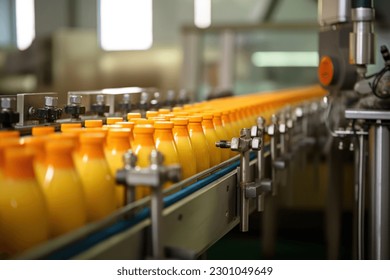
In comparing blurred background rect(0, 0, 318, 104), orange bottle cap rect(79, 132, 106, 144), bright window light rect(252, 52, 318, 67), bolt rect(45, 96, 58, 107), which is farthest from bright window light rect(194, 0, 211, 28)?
orange bottle cap rect(79, 132, 106, 144)

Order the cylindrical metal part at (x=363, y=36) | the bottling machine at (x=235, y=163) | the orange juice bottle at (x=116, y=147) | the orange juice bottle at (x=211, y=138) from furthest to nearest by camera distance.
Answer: the cylindrical metal part at (x=363, y=36) → the orange juice bottle at (x=211, y=138) → the orange juice bottle at (x=116, y=147) → the bottling machine at (x=235, y=163)

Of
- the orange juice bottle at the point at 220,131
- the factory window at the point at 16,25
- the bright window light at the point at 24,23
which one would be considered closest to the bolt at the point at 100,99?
the orange juice bottle at the point at 220,131

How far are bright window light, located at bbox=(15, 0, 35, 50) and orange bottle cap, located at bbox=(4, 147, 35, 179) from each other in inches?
185

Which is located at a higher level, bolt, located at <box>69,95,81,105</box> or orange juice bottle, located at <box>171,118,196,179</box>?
bolt, located at <box>69,95,81,105</box>

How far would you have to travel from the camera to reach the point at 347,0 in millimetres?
2184

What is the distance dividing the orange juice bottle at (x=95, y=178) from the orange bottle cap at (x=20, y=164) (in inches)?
4.8

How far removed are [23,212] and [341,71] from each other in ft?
5.11

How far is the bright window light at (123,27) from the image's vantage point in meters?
6.50

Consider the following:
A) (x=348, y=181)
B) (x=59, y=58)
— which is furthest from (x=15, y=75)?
(x=348, y=181)

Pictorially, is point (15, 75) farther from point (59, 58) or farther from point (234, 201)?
point (234, 201)

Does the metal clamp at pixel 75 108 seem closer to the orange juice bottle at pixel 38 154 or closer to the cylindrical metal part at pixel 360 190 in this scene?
the orange juice bottle at pixel 38 154

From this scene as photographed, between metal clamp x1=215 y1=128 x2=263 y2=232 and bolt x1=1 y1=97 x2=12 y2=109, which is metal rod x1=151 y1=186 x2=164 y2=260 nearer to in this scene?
metal clamp x1=215 y1=128 x2=263 y2=232

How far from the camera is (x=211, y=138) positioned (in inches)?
61.2

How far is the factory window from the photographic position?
17.5 ft
